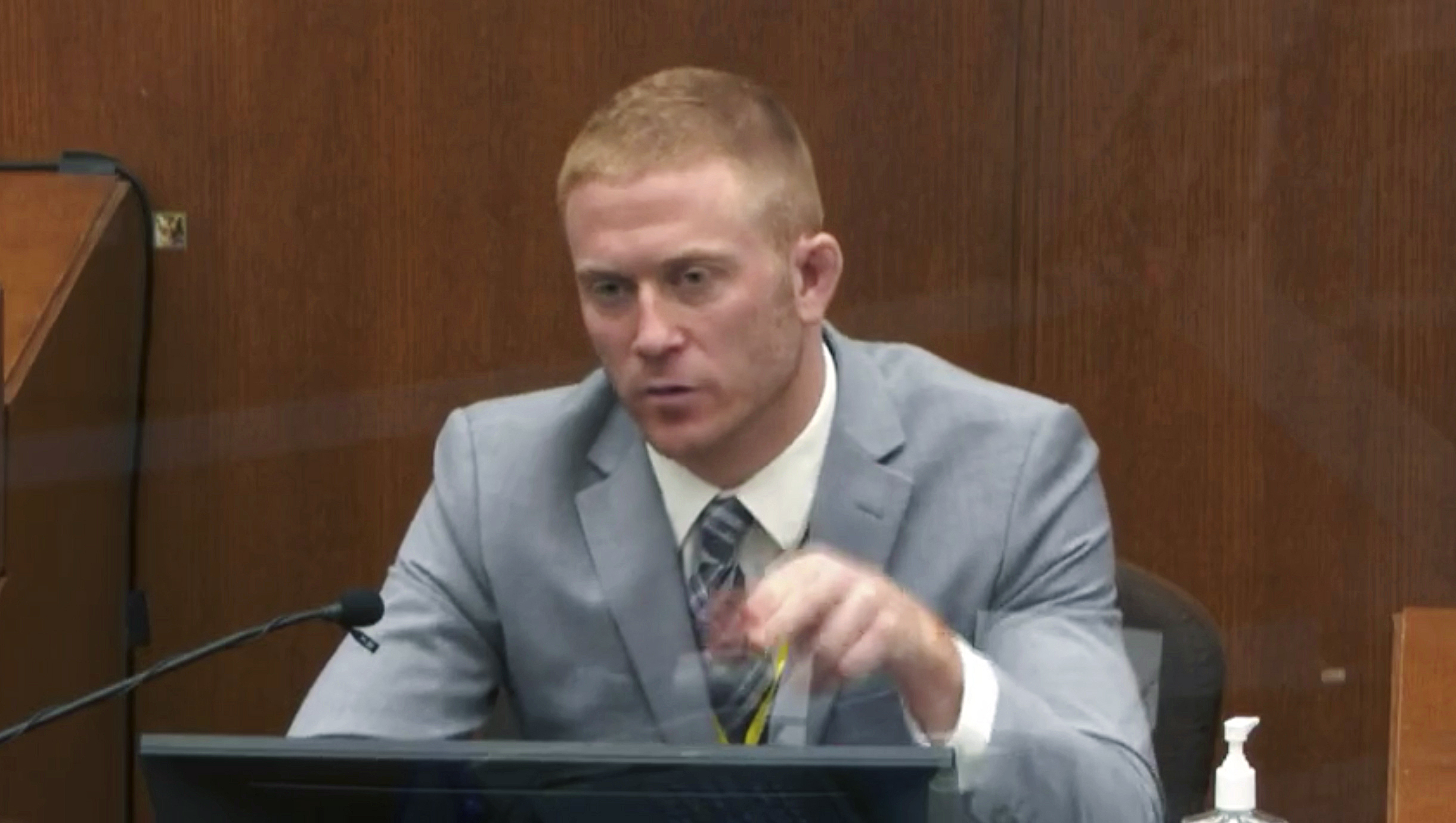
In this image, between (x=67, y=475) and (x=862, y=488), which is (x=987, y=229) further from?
(x=862, y=488)

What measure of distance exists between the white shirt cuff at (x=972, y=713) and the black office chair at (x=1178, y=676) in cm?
50

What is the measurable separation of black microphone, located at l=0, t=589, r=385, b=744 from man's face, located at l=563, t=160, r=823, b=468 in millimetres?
307

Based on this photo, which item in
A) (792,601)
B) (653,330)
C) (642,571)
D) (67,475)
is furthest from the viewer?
(67,475)

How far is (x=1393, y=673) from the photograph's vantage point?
2.18m

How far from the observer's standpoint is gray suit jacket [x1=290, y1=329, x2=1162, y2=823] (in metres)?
1.91

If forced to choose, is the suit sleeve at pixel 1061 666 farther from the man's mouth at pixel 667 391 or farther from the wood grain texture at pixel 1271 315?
the wood grain texture at pixel 1271 315

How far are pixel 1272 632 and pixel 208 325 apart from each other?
1.56 m

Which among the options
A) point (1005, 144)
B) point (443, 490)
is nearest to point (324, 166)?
point (1005, 144)

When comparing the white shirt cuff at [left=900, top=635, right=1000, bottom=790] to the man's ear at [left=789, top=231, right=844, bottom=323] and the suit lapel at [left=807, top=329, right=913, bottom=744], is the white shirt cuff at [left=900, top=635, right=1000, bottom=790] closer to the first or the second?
the suit lapel at [left=807, top=329, right=913, bottom=744]

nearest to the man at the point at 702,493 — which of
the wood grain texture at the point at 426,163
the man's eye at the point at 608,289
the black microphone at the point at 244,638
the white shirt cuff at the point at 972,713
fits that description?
the man's eye at the point at 608,289

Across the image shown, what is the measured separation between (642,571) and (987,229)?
1496 millimetres

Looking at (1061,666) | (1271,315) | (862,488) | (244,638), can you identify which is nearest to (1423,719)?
(1061,666)

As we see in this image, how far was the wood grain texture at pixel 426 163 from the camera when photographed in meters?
3.33

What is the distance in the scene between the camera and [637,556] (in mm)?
1980
